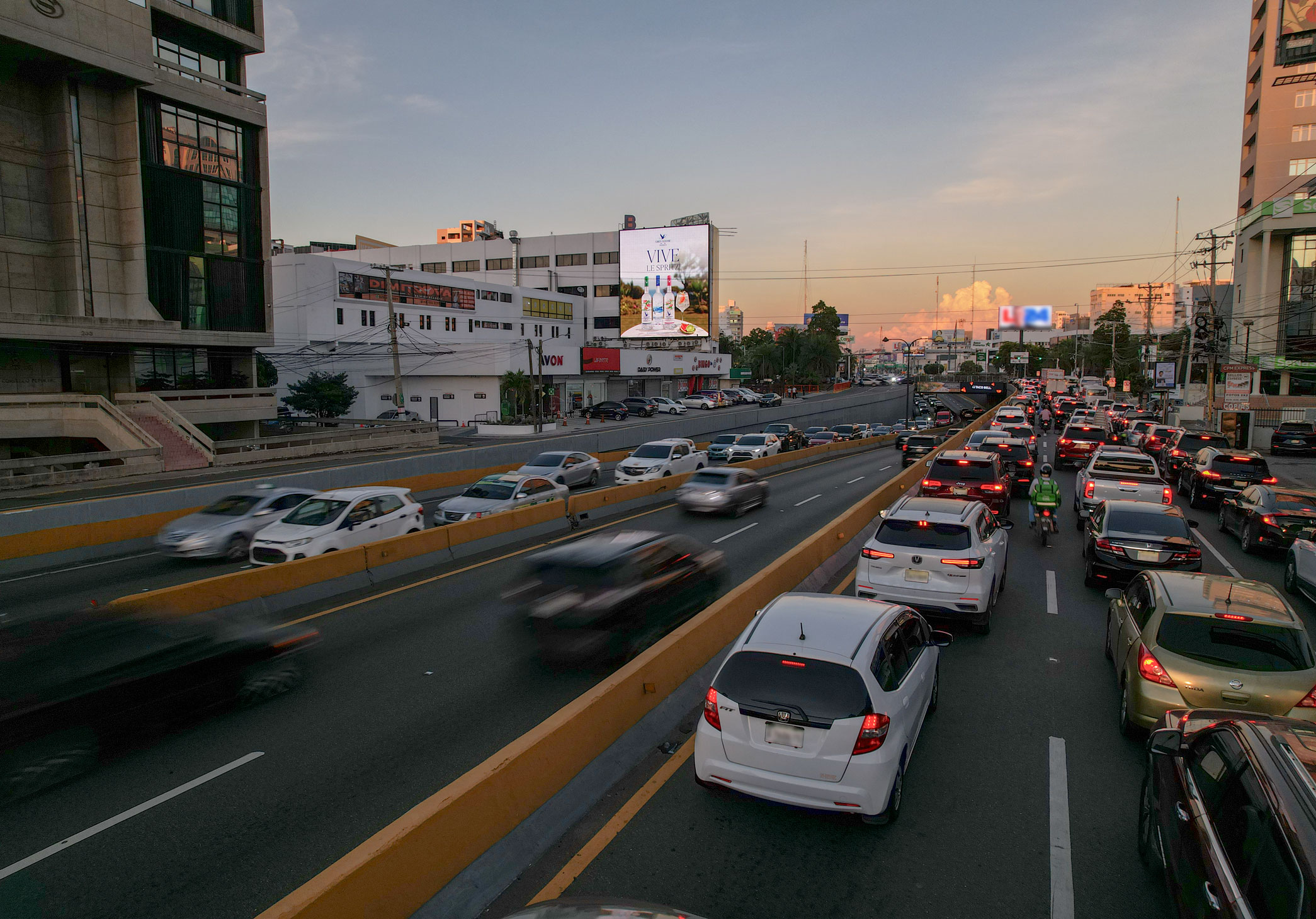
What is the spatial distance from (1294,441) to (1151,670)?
139 ft

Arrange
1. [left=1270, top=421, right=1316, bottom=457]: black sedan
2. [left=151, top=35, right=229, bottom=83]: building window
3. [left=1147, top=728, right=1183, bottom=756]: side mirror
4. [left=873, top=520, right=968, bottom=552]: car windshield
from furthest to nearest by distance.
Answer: [left=151, top=35, right=229, bottom=83]: building window → [left=1270, top=421, right=1316, bottom=457]: black sedan → [left=873, top=520, right=968, bottom=552]: car windshield → [left=1147, top=728, right=1183, bottom=756]: side mirror

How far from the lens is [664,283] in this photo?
81000 millimetres

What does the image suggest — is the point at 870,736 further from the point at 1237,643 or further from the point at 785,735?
the point at 1237,643

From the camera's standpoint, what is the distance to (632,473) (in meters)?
27.4

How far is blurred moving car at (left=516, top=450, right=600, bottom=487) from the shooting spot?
24.7 meters

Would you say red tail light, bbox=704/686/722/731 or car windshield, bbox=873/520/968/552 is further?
car windshield, bbox=873/520/968/552

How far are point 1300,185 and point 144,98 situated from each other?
8557 centimetres

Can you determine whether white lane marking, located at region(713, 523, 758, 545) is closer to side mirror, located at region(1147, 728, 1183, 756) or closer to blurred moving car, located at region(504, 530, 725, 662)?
blurred moving car, located at region(504, 530, 725, 662)

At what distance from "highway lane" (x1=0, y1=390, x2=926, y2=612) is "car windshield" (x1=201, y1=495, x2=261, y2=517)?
1.04 meters

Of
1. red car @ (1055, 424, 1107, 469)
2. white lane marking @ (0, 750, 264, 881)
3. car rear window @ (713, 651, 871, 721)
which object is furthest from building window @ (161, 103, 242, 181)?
car rear window @ (713, 651, 871, 721)

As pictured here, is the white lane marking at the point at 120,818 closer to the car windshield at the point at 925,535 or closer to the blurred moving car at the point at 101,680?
the blurred moving car at the point at 101,680

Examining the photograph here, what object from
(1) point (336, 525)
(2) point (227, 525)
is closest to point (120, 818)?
(1) point (336, 525)

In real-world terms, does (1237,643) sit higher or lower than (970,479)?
lower

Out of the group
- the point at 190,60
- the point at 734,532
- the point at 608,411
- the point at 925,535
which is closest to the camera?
the point at 925,535
